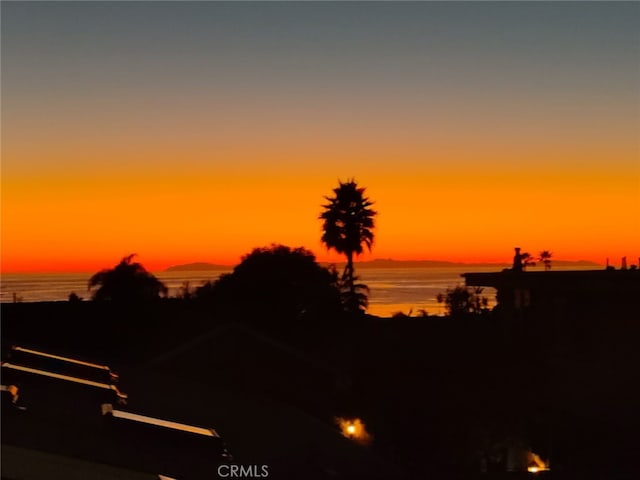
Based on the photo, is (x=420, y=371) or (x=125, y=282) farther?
(x=125, y=282)

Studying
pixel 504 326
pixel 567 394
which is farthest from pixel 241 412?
pixel 504 326

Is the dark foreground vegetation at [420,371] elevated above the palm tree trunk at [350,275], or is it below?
below

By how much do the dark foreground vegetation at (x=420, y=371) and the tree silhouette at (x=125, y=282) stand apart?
23977mm

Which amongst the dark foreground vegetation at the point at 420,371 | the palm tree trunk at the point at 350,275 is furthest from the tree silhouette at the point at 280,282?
the dark foreground vegetation at the point at 420,371

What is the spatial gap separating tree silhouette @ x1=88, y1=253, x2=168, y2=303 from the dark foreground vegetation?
2398cm

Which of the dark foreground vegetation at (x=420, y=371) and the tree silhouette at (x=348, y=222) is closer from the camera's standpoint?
the dark foreground vegetation at (x=420, y=371)

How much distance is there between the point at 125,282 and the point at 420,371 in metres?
33.1

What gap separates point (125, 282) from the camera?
5053 cm

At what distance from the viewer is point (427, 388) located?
1989 centimetres

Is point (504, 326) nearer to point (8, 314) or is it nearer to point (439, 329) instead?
point (439, 329)

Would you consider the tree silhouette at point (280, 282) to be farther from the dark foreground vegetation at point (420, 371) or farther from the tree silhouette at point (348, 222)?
the dark foreground vegetation at point (420, 371)

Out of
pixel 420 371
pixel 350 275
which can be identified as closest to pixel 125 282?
pixel 350 275

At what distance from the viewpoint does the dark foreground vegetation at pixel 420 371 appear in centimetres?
1702

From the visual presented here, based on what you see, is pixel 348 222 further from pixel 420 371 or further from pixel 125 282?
pixel 420 371
